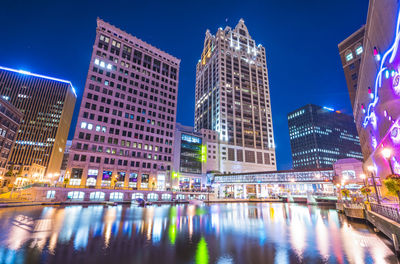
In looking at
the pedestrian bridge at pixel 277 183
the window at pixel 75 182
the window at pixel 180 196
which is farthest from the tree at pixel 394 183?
the window at pixel 75 182

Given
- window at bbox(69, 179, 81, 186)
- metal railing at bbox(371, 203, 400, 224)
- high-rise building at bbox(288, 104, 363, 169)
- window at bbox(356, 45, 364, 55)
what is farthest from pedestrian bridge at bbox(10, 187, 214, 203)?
high-rise building at bbox(288, 104, 363, 169)

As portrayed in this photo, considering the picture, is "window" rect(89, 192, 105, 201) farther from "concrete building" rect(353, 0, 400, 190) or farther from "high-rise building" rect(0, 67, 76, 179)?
"high-rise building" rect(0, 67, 76, 179)

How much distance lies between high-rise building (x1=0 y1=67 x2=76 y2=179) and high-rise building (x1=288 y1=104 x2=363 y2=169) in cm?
19705

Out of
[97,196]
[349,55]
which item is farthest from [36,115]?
[349,55]

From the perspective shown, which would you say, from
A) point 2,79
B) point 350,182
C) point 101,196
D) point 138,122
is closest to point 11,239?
point 101,196

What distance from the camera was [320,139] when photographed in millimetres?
179375

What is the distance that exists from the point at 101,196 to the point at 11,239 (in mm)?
49838

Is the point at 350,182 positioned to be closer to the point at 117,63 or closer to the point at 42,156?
the point at 117,63

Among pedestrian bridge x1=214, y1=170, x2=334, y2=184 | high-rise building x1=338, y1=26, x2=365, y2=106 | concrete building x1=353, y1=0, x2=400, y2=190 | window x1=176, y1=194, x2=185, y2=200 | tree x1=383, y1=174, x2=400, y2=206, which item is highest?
high-rise building x1=338, y1=26, x2=365, y2=106

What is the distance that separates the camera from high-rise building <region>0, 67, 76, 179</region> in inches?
4796

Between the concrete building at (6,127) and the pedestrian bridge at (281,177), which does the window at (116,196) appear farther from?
the pedestrian bridge at (281,177)

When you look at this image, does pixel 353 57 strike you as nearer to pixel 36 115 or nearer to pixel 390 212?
pixel 390 212

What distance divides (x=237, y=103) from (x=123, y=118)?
86.5 metres

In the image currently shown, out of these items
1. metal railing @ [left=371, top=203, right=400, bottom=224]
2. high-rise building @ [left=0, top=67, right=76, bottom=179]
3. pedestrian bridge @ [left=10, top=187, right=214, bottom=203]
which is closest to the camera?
metal railing @ [left=371, top=203, right=400, bottom=224]
